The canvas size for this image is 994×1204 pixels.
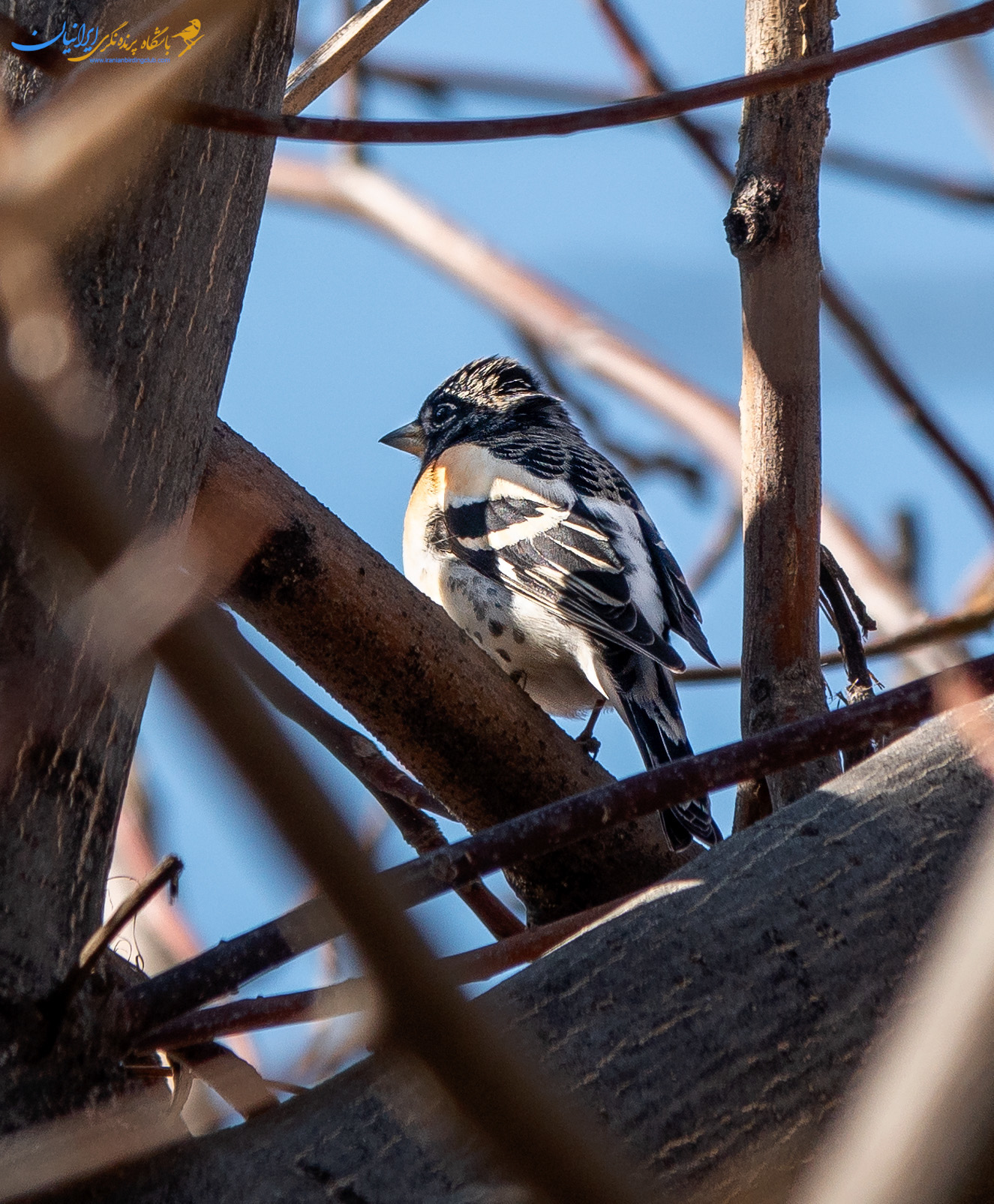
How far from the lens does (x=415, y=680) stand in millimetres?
2334

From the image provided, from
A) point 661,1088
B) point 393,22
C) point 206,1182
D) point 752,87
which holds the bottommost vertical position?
point 661,1088

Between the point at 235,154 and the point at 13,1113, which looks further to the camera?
the point at 235,154

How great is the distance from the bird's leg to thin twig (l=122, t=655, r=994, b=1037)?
2.80m

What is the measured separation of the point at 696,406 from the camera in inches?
121

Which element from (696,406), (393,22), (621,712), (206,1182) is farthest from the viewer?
(621,712)

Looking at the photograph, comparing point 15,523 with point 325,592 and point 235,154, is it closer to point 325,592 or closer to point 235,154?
point 235,154

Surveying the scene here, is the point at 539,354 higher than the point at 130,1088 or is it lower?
higher

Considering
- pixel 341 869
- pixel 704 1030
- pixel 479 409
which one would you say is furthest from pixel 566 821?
pixel 479 409

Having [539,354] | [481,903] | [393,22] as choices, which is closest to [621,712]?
[539,354]

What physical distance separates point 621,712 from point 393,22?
218 cm

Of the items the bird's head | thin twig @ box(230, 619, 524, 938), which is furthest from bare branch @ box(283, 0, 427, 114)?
the bird's head

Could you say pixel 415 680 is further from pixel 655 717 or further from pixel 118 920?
pixel 655 717

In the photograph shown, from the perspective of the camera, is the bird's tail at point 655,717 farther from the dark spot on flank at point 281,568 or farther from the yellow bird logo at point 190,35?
the yellow bird logo at point 190,35

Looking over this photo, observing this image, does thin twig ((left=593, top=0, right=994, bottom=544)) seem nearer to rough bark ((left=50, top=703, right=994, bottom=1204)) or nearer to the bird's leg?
rough bark ((left=50, top=703, right=994, bottom=1204))
